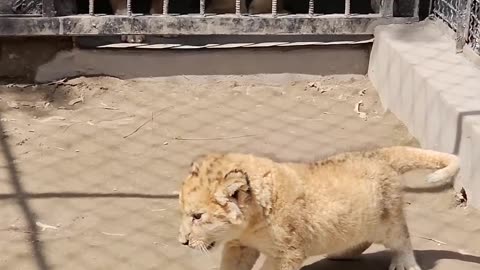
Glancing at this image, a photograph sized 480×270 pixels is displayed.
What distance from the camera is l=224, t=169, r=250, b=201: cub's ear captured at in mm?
3002

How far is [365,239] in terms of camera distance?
136 inches

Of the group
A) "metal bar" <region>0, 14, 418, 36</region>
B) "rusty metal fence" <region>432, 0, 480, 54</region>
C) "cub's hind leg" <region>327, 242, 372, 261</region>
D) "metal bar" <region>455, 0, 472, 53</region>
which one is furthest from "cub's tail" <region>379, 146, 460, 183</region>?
"metal bar" <region>0, 14, 418, 36</region>

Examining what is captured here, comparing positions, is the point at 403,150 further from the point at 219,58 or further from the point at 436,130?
the point at 219,58

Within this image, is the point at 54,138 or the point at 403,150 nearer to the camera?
the point at 403,150

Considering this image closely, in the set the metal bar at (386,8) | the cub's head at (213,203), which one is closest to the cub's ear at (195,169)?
the cub's head at (213,203)

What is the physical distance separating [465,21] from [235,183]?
2.64m

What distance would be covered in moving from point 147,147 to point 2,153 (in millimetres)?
778

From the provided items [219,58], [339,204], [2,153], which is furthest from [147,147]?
[339,204]

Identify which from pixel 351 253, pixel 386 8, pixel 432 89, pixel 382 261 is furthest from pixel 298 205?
pixel 386 8

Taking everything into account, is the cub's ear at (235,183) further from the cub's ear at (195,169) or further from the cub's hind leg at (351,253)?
the cub's hind leg at (351,253)

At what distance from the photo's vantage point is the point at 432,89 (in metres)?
4.75

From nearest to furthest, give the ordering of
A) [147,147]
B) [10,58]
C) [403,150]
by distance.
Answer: [403,150] → [147,147] → [10,58]

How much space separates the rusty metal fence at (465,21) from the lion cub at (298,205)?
5.77 feet

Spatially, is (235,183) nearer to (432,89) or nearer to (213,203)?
(213,203)
